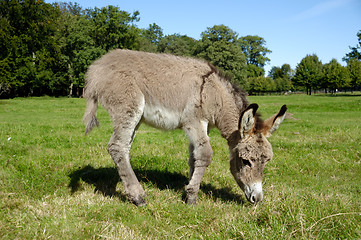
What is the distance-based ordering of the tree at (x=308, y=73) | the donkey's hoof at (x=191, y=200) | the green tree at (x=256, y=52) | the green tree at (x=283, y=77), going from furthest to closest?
the green tree at (x=256, y=52) → the green tree at (x=283, y=77) → the tree at (x=308, y=73) → the donkey's hoof at (x=191, y=200)

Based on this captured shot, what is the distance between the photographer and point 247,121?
442cm

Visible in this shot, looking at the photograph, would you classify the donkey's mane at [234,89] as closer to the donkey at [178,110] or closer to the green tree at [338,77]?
the donkey at [178,110]

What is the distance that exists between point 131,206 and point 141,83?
82.2 inches

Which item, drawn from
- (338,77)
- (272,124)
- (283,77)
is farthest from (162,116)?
(283,77)

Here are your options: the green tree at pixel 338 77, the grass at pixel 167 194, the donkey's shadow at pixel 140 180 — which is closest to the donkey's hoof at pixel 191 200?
the grass at pixel 167 194

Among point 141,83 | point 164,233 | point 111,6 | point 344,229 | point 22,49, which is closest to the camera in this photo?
point 344,229

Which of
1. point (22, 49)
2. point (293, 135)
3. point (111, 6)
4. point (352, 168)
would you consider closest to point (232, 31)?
point (111, 6)

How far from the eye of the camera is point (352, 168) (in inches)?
269

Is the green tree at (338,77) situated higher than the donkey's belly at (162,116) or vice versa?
the green tree at (338,77)

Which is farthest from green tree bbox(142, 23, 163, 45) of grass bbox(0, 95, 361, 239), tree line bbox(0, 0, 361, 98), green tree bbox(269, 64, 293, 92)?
grass bbox(0, 95, 361, 239)

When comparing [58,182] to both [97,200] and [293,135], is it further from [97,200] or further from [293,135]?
[293,135]

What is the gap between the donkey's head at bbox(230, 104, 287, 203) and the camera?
173 inches

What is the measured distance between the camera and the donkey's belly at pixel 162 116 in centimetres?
497

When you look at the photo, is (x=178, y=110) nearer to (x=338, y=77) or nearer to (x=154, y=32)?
(x=338, y=77)
